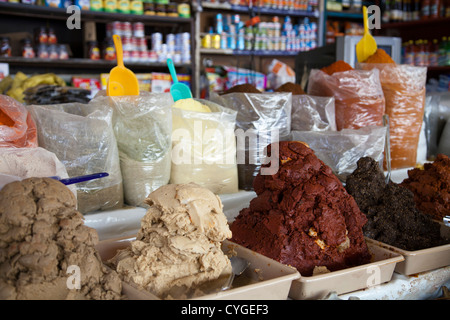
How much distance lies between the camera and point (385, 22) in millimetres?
4277

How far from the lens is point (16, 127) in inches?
42.8

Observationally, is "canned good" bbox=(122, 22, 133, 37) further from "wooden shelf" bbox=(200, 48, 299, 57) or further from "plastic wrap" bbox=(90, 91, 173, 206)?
"plastic wrap" bbox=(90, 91, 173, 206)

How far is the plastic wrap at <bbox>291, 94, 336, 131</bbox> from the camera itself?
1695 millimetres

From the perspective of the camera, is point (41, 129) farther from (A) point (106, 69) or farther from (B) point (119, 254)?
(A) point (106, 69)

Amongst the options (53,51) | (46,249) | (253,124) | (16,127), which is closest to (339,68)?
(253,124)

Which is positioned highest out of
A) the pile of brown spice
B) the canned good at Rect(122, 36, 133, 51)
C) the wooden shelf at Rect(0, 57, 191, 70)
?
the canned good at Rect(122, 36, 133, 51)

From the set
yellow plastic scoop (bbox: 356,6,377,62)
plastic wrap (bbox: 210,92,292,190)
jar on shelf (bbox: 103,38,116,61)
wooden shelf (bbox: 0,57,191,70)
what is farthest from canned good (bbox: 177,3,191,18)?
plastic wrap (bbox: 210,92,292,190)

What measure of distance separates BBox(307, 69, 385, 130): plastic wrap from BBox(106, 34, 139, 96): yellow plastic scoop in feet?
2.71

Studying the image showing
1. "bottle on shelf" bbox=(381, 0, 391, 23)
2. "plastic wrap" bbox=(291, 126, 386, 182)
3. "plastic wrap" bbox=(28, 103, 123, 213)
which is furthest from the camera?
"bottle on shelf" bbox=(381, 0, 391, 23)

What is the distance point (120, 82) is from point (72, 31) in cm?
219

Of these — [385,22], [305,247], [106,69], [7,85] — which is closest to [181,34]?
[106,69]

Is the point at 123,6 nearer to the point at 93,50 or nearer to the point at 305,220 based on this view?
the point at 93,50

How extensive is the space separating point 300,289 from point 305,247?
0.12m

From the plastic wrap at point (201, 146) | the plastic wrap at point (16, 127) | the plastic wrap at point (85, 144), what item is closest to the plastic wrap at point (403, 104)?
the plastic wrap at point (201, 146)
